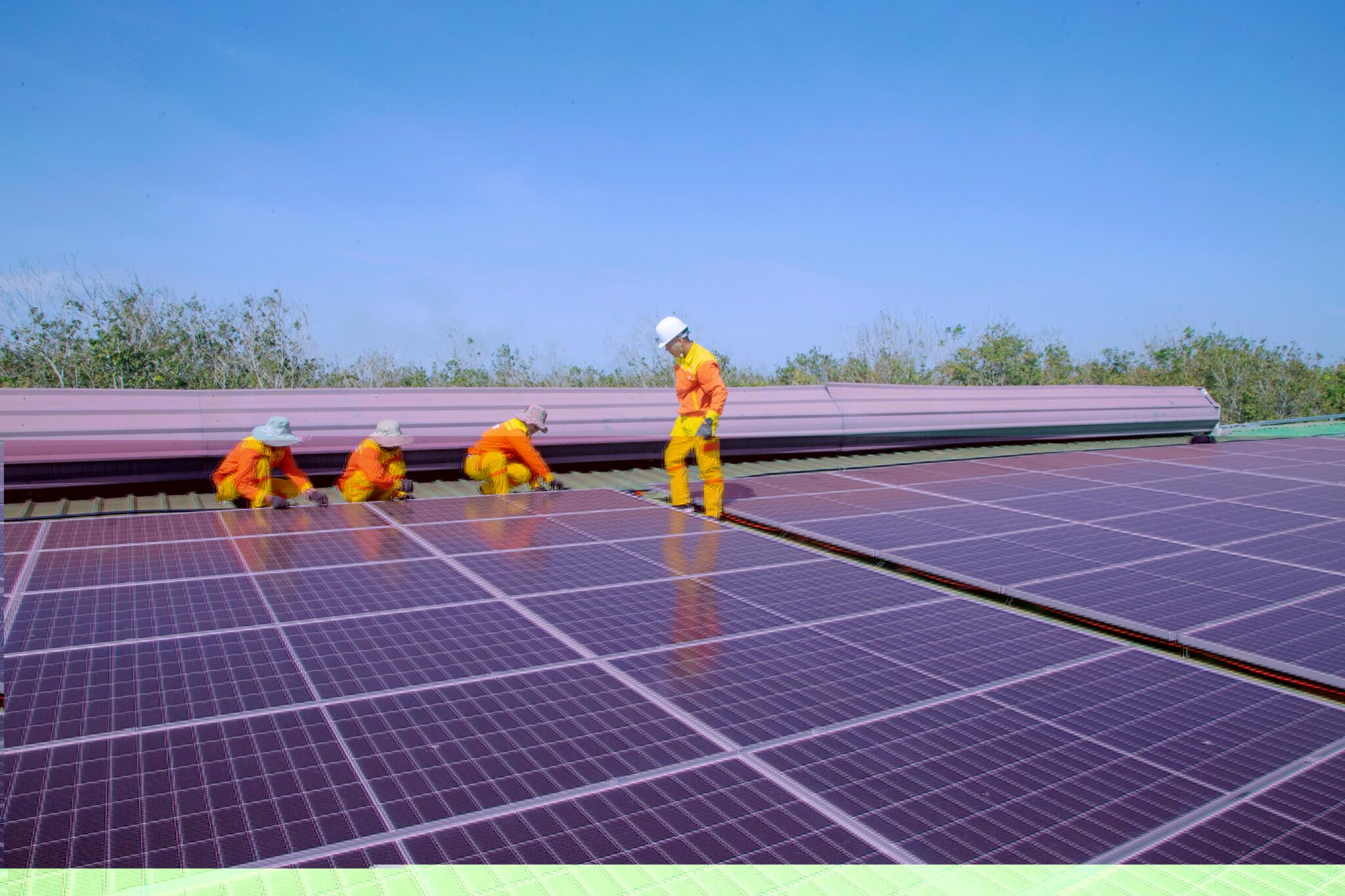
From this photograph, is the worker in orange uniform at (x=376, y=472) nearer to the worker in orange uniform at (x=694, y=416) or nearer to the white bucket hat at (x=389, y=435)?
the white bucket hat at (x=389, y=435)

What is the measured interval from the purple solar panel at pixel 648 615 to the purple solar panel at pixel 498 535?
4.48 feet

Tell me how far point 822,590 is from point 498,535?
2.62 m

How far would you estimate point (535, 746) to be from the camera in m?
3.23

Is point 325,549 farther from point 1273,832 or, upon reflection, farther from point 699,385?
point 1273,832

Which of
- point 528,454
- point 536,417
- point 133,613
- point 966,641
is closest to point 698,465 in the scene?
point 528,454

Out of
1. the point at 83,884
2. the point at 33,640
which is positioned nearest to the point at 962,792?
the point at 83,884

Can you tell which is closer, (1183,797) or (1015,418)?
(1183,797)

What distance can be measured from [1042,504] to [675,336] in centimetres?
366

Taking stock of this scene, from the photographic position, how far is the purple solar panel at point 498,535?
6.48 m

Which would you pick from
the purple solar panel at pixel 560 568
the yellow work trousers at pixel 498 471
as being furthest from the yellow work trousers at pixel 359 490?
the purple solar panel at pixel 560 568

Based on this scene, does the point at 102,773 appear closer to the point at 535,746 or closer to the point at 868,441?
the point at 535,746

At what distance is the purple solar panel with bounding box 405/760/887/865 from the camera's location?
2521 mm

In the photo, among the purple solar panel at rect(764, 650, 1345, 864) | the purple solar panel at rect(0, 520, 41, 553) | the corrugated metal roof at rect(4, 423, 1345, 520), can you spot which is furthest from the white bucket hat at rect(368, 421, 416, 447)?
the purple solar panel at rect(764, 650, 1345, 864)

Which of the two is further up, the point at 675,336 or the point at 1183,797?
the point at 675,336
